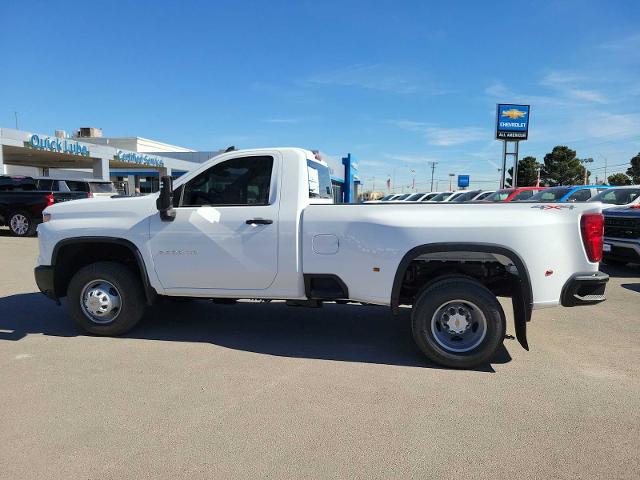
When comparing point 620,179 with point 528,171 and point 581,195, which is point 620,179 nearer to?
point 528,171

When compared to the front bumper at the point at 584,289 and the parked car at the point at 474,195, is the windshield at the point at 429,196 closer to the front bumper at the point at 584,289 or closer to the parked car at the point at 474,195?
the parked car at the point at 474,195

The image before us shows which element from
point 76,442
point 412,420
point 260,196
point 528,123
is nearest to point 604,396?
point 412,420

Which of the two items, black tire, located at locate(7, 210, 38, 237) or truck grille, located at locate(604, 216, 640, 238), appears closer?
truck grille, located at locate(604, 216, 640, 238)

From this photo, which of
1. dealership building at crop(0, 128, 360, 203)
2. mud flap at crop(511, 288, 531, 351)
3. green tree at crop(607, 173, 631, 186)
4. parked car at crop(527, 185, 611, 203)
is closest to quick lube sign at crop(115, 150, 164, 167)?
dealership building at crop(0, 128, 360, 203)

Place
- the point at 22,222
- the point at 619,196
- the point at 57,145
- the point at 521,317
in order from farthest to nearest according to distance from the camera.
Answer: the point at 57,145
the point at 22,222
the point at 619,196
the point at 521,317

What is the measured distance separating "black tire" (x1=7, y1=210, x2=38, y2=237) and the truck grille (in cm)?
1564

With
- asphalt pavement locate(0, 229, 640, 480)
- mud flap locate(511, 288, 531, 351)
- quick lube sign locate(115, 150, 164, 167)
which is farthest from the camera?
quick lube sign locate(115, 150, 164, 167)

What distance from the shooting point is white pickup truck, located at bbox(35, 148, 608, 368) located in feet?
13.5

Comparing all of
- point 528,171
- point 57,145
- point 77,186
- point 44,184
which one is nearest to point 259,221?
point 44,184

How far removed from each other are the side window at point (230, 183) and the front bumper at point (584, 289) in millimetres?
2950

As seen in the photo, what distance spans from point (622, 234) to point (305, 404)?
26.3 ft

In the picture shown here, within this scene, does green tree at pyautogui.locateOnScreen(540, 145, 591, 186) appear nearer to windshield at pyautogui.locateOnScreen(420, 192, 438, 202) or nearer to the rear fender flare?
windshield at pyautogui.locateOnScreen(420, 192, 438, 202)

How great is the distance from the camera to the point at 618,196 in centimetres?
1119

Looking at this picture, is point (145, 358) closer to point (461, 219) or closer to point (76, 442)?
point (76, 442)
